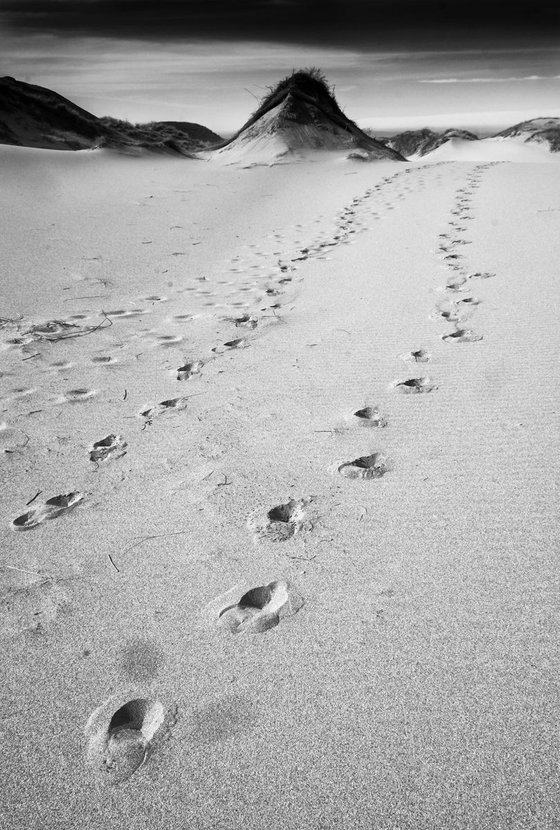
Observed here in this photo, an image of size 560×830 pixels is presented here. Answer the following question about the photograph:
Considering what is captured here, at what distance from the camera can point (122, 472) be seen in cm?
161

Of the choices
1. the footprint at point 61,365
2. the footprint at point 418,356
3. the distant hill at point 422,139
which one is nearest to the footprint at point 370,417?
the footprint at point 418,356

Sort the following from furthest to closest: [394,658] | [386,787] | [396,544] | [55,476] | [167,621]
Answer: [55,476], [396,544], [167,621], [394,658], [386,787]

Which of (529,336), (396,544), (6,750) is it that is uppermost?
(529,336)

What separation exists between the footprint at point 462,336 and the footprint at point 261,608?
1.54 m

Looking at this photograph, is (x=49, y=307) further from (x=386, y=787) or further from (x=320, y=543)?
(x=386, y=787)

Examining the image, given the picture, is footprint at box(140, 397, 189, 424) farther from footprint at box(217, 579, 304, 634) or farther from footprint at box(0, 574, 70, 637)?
footprint at box(217, 579, 304, 634)

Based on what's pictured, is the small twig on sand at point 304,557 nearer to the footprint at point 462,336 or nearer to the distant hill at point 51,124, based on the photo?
the footprint at point 462,336

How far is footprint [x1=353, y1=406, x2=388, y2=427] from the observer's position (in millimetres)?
1782

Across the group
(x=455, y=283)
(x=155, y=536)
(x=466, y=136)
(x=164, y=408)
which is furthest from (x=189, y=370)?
(x=466, y=136)

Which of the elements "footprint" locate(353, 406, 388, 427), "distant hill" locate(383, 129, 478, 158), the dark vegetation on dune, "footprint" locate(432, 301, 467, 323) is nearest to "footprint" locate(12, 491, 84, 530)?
"footprint" locate(353, 406, 388, 427)

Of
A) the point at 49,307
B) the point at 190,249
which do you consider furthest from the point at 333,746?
the point at 190,249

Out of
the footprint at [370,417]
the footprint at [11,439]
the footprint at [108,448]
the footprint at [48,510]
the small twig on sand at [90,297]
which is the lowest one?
the footprint at [48,510]

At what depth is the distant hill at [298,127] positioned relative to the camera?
1264cm

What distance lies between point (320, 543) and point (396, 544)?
0.18 meters
